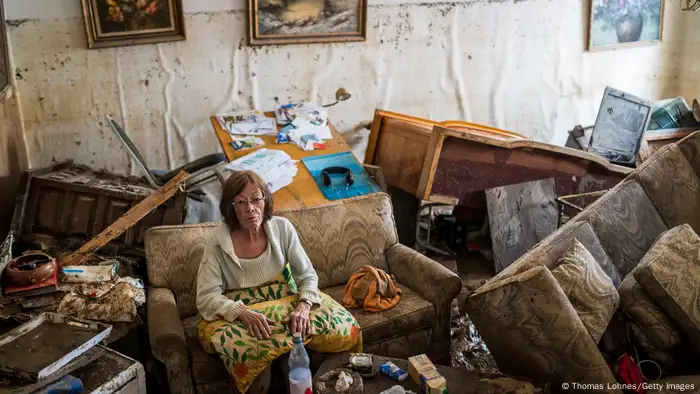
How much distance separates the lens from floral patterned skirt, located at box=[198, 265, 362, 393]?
280cm

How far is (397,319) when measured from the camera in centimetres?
326

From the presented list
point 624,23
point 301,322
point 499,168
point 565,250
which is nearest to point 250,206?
point 301,322

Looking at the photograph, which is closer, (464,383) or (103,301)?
(464,383)

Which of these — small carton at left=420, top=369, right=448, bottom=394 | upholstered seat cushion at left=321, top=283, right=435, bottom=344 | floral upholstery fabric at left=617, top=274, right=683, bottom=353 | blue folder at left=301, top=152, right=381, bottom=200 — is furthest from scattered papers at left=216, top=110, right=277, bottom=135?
floral upholstery fabric at left=617, top=274, right=683, bottom=353

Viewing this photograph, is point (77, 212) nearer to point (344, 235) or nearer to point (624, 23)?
point (344, 235)

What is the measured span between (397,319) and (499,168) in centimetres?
176

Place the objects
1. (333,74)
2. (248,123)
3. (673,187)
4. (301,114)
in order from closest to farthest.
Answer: (673,187) → (248,123) → (301,114) → (333,74)

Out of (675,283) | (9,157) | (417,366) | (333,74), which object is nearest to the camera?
(417,366)

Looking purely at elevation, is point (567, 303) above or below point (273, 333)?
above

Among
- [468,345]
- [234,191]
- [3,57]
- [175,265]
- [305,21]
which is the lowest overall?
[468,345]

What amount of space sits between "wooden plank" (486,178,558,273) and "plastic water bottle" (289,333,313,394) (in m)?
2.31

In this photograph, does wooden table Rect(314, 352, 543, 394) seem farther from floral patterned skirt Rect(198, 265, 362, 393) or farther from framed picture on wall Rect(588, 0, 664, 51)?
framed picture on wall Rect(588, 0, 664, 51)

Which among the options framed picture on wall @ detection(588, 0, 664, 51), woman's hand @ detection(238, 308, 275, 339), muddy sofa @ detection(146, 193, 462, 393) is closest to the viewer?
woman's hand @ detection(238, 308, 275, 339)

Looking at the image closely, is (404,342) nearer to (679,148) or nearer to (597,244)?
(597,244)
